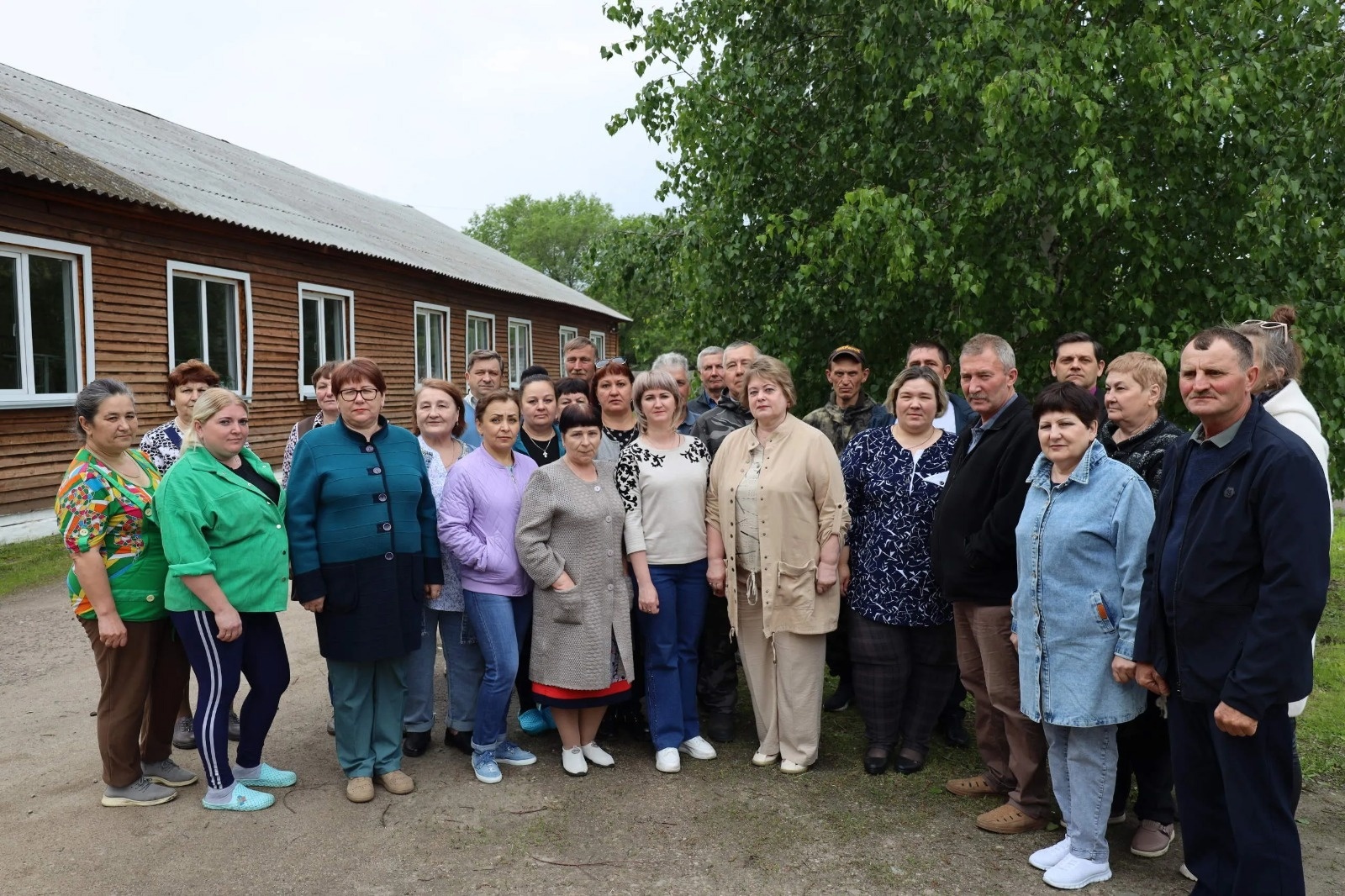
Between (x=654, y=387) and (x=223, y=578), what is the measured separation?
199 centimetres

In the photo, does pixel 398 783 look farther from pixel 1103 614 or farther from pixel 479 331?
pixel 479 331

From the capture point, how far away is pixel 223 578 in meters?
3.71

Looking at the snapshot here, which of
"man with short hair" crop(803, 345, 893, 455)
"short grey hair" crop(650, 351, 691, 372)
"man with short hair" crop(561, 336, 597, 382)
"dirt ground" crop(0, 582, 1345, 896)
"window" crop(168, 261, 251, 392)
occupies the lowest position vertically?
"dirt ground" crop(0, 582, 1345, 896)

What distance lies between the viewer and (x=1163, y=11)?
6.17 meters

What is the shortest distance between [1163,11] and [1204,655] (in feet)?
16.8

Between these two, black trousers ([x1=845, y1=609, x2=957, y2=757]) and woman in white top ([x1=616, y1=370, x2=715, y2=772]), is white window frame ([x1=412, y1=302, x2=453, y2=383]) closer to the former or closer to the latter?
woman in white top ([x1=616, y1=370, x2=715, y2=772])

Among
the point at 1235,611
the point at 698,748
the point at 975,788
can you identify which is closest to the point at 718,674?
the point at 698,748

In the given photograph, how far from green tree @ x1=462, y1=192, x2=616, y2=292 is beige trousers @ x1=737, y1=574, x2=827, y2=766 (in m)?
58.2

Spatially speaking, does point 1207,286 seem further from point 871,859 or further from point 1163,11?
point 871,859

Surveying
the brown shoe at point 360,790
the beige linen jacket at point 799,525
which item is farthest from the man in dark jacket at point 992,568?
the brown shoe at point 360,790

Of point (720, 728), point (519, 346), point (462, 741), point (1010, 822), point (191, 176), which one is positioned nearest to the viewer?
point (1010, 822)

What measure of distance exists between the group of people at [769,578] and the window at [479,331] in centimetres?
1427

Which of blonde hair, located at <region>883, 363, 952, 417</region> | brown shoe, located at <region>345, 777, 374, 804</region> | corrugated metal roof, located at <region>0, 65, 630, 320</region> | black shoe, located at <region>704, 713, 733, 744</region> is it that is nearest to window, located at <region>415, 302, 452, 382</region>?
corrugated metal roof, located at <region>0, 65, 630, 320</region>

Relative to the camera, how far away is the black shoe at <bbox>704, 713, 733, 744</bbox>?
4641 mm
